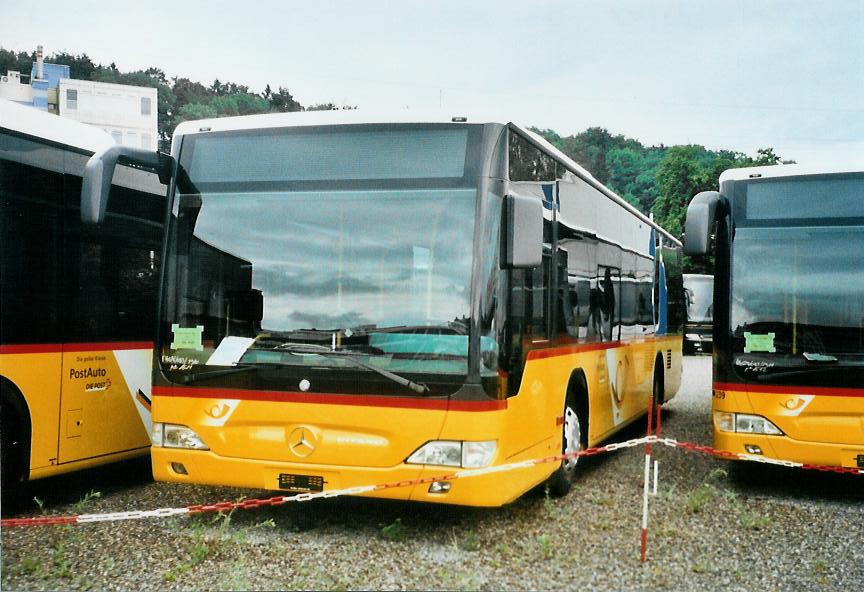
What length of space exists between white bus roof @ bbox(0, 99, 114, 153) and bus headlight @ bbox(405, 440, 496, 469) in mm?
3616

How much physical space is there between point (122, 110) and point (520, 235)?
2382 inches

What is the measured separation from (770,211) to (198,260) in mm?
5192

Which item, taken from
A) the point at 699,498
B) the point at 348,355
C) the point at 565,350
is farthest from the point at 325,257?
the point at 699,498

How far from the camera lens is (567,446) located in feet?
27.0

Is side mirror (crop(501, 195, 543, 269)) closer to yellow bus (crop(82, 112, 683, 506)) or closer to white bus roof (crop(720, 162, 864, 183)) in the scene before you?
yellow bus (crop(82, 112, 683, 506))

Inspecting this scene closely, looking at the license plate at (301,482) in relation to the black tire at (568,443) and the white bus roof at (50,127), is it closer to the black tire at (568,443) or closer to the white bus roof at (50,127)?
the black tire at (568,443)

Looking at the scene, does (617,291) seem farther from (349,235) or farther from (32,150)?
(32,150)

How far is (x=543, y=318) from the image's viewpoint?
7418 mm

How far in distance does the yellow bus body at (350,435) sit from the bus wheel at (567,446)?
3.16 ft

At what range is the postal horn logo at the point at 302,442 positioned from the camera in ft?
21.2

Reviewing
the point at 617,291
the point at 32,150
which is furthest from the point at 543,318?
the point at 32,150

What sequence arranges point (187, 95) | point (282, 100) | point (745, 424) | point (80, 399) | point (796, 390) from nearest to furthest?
point (80, 399), point (796, 390), point (745, 424), point (282, 100), point (187, 95)

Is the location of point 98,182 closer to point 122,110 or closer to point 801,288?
point 801,288

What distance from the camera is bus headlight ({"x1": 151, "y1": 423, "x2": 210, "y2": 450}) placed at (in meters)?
6.70
